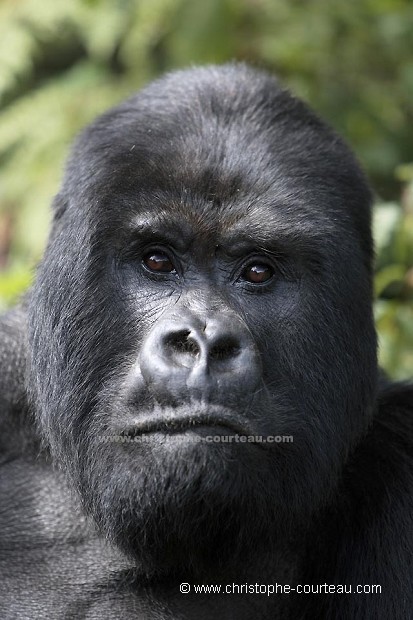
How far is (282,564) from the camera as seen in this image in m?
4.20

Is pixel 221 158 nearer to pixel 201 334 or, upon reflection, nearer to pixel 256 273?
pixel 256 273

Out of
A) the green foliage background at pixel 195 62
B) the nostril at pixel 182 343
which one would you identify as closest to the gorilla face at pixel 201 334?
the nostril at pixel 182 343

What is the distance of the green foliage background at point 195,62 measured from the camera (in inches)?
314

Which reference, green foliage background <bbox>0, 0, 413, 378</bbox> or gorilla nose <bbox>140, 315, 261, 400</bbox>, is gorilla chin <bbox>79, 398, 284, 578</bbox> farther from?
green foliage background <bbox>0, 0, 413, 378</bbox>

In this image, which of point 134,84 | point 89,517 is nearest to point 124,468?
point 89,517

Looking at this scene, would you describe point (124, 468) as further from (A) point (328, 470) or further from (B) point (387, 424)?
(B) point (387, 424)

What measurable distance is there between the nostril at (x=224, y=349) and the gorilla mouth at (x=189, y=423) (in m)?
0.20

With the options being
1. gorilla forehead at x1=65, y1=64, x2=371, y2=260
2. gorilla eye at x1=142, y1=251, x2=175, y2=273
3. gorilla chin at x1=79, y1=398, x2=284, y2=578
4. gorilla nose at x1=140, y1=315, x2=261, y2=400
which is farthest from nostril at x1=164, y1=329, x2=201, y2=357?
gorilla forehead at x1=65, y1=64, x2=371, y2=260

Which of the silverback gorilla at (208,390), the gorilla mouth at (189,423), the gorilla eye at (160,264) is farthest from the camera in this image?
the gorilla eye at (160,264)

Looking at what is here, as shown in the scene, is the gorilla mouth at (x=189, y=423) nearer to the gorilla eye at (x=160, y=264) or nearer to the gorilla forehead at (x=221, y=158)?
the gorilla eye at (x=160, y=264)

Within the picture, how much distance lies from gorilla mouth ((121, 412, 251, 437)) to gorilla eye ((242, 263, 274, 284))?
0.65 m

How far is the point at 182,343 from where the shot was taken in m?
3.45

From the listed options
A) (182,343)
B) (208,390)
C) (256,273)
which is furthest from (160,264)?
(208,390)

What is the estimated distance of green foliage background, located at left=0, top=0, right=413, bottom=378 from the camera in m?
7.96
